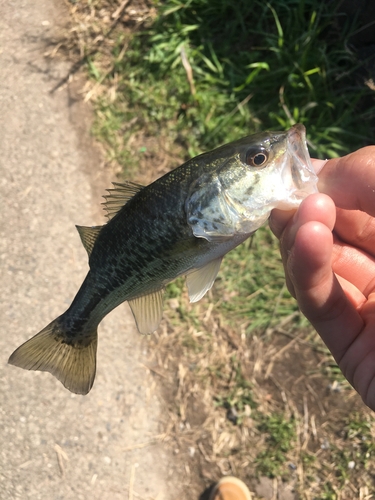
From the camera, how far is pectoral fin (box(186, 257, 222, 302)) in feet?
6.92

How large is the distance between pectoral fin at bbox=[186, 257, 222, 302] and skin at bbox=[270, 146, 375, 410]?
0.40 metres

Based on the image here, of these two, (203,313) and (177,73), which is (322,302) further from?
(177,73)

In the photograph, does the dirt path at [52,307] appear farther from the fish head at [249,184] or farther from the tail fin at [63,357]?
the fish head at [249,184]

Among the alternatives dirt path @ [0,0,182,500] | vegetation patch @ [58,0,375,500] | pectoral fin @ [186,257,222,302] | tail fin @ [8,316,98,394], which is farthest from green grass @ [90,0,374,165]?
tail fin @ [8,316,98,394]

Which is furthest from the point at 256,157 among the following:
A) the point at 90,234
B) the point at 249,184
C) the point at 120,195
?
the point at 90,234

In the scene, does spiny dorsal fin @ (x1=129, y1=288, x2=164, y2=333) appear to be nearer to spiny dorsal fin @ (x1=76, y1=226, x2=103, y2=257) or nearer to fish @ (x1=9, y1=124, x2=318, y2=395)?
fish @ (x1=9, y1=124, x2=318, y2=395)

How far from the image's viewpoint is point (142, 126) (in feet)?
13.3

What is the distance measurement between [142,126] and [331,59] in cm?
201

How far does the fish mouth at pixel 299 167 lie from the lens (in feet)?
5.97

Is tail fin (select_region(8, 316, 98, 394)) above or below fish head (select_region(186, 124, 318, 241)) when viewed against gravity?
below

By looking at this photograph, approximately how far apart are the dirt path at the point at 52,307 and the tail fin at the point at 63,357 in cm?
133

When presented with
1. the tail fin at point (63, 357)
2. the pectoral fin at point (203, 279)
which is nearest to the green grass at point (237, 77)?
the pectoral fin at point (203, 279)

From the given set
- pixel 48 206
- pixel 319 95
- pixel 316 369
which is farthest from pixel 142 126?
pixel 316 369

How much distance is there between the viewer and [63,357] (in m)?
2.36
